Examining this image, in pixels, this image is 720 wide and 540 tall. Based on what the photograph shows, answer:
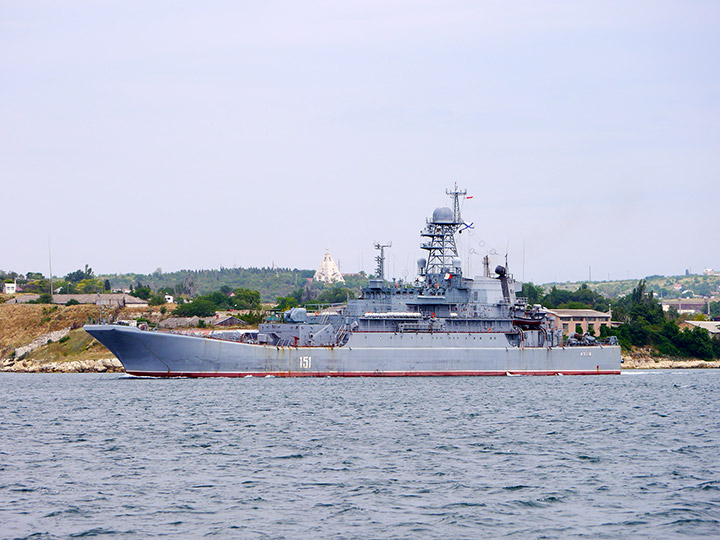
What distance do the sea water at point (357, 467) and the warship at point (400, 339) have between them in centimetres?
912

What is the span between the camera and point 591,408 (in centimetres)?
3656

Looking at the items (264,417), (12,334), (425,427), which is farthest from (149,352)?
(12,334)

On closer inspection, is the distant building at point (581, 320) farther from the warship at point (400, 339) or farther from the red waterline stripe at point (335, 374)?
the red waterline stripe at point (335, 374)

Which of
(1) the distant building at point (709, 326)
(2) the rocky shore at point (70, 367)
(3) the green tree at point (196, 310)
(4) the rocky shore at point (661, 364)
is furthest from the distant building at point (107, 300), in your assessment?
(1) the distant building at point (709, 326)

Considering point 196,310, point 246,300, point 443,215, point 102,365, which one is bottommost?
point 102,365

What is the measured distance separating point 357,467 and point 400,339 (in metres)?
30.3

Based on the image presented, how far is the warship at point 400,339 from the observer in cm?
4966

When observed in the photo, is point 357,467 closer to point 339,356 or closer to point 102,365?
point 339,356

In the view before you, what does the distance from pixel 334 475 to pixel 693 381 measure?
44.4m

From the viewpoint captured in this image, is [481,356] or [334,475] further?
[481,356]

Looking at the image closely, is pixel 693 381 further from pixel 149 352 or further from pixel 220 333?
pixel 149 352

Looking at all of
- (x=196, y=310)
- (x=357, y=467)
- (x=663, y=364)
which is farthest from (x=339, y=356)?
(x=196, y=310)

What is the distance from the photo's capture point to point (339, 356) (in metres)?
51.7

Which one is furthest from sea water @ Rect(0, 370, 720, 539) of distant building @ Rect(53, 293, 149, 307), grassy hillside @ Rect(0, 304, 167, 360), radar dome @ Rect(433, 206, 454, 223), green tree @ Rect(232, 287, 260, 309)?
green tree @ Rect(232, 287, 260, 309)
